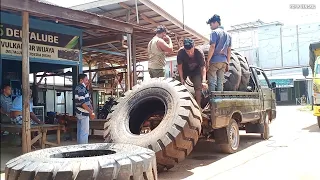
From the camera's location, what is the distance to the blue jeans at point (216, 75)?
6.52 metres

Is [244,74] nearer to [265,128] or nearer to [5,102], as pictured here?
[265,128]

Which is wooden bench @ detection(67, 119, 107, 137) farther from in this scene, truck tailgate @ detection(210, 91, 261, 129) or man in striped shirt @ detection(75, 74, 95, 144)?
truck tailgate @ detection(210, 91, 261, 129)

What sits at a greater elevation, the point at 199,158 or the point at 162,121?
the point at 162,121

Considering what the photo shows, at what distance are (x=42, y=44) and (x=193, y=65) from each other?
4.76 metres

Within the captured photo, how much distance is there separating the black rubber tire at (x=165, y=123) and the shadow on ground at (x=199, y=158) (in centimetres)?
24

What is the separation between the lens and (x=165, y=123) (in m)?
4.92

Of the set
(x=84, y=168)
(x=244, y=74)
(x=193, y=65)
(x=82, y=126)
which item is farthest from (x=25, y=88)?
(x=244, y=74)

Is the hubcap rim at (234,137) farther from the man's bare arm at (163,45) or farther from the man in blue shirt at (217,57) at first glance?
the man's bare arm at (163,45)

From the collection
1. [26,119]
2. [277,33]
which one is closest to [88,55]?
[26,119]

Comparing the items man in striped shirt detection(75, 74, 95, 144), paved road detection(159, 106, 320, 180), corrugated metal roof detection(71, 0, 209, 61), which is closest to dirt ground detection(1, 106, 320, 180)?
paved road detection(159, 106, 320, 180)

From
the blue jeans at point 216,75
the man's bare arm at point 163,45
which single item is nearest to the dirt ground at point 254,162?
the blue jeans at point 216,75

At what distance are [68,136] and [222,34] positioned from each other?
568cm

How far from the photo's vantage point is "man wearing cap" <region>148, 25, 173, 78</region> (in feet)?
21.2

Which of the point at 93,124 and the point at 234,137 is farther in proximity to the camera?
the point at 93,124
